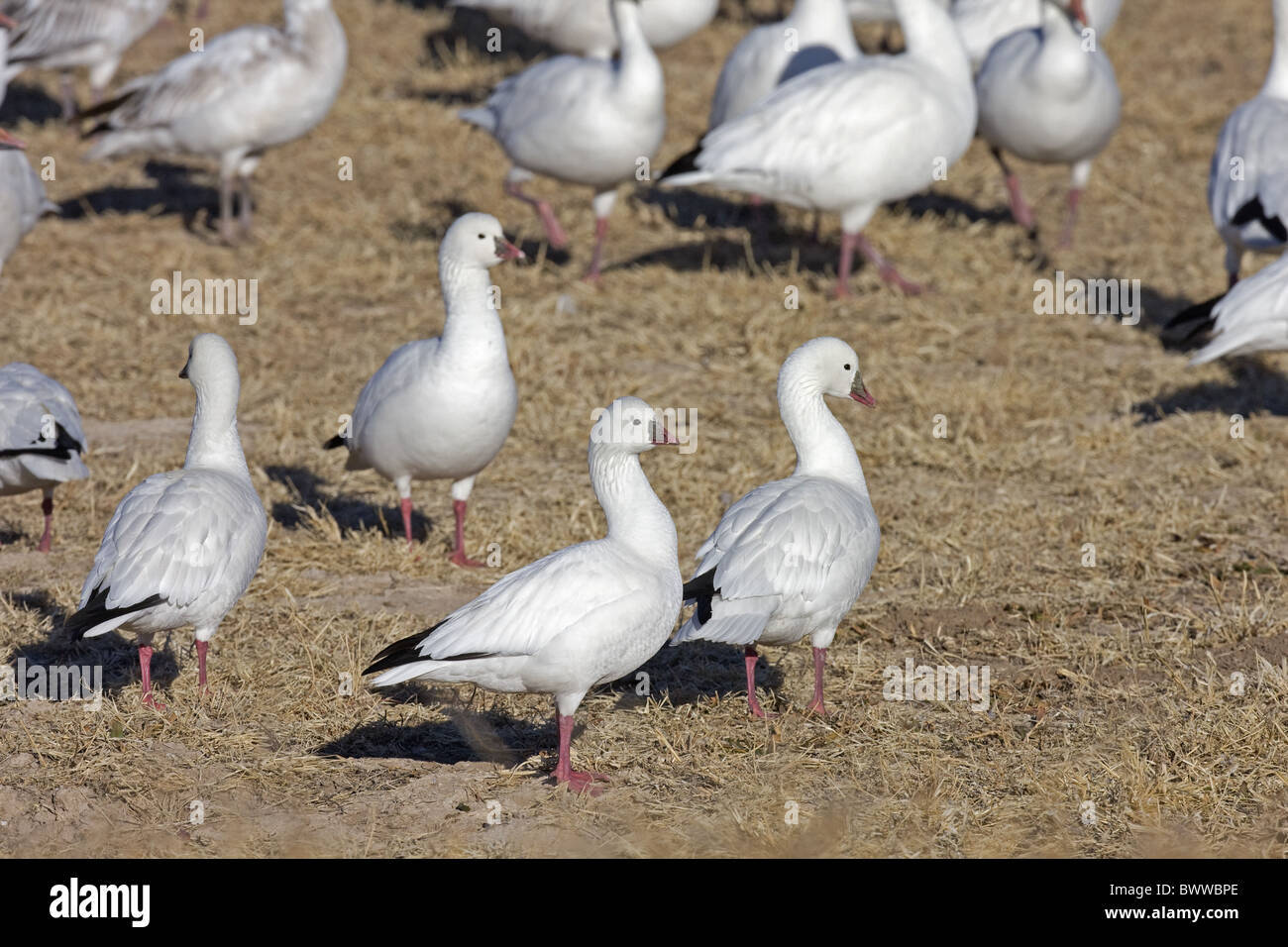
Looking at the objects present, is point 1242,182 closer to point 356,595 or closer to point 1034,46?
point 1034,46

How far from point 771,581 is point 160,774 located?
65.7 inches

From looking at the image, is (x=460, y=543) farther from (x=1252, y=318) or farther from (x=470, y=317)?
(x=1252, y=318)

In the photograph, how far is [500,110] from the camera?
30.5 feet

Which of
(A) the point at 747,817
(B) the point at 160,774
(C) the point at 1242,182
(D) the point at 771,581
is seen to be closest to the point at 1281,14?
(C) the point at 1242,182

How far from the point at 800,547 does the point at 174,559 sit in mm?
1686

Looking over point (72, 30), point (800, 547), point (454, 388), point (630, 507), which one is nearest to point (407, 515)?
point (454, 388)

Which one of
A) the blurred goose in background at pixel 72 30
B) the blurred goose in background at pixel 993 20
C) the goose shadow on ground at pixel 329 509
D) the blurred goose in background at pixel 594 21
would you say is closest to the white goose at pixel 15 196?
the goose shadow on ground at pixel 329 509

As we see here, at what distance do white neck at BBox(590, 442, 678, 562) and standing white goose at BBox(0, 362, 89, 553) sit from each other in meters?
2.12

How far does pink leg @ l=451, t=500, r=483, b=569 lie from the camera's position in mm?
5820

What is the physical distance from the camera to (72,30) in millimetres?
10875

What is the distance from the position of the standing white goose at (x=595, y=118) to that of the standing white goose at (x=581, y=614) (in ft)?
15.5

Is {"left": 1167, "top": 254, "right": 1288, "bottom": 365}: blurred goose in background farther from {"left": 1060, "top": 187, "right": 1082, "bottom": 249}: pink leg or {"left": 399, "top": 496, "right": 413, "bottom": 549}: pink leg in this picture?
{"left": 399, "top": 496, "right": 413, "bottom": 549}: pink leg

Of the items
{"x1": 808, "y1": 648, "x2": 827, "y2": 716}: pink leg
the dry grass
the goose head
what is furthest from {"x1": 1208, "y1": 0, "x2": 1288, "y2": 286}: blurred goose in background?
{"x1": 808, "y1": 648, "x2": 827, "y2": 716}: pink leg

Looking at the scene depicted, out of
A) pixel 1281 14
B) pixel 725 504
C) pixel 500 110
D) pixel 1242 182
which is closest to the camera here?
pixel 725 504
